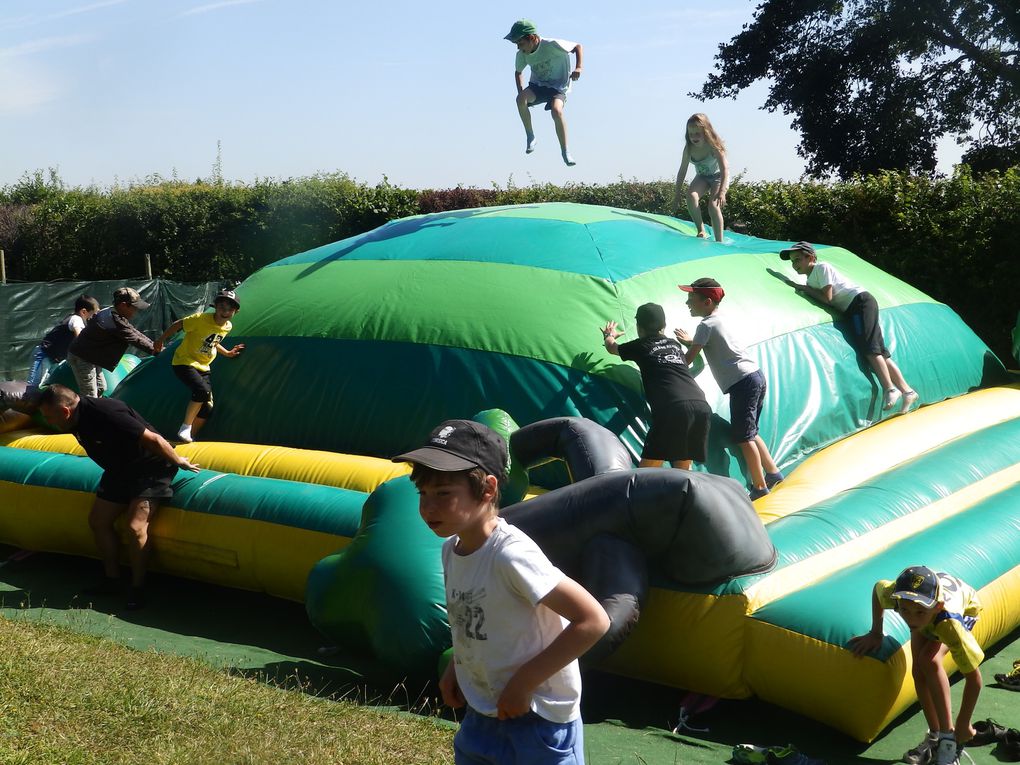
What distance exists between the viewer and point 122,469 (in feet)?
19.4

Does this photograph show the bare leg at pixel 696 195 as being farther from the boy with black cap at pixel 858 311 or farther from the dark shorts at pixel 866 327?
the dark shorts at pixel 866 327

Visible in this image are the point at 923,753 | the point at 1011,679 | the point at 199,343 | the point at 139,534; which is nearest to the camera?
the point at 923,753

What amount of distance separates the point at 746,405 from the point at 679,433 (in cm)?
62

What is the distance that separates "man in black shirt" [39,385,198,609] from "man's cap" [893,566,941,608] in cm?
370

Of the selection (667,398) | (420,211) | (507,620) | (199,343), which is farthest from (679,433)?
(420,211)

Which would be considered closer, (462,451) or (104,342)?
(462,451)

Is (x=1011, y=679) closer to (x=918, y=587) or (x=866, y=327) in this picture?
(x=918, y=587)

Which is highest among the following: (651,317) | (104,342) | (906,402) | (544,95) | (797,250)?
(544,95)

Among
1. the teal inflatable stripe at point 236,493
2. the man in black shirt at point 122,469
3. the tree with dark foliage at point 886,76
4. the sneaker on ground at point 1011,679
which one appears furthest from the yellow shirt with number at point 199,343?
the tree with dark foliage at point 886,76

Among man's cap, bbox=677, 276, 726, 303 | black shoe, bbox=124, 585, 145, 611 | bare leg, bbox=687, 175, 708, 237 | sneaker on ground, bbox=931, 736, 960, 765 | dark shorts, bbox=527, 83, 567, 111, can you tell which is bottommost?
black shoe, bbox=124, 585, 145, 611

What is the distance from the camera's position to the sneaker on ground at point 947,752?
3.82 metres

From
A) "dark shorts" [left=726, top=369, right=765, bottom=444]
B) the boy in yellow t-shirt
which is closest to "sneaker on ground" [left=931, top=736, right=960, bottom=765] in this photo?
"dark shorts" [left=726, top=369, right=765, bottom=444]

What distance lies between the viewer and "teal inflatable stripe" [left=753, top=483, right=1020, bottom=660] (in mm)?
4164

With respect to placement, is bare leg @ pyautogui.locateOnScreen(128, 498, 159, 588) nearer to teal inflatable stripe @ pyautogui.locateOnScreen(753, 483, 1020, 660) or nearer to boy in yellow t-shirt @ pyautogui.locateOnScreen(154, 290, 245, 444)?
boy in yellow t-shirt @ pyautogui.locateOnScreen(154, 290, 245, 444)
